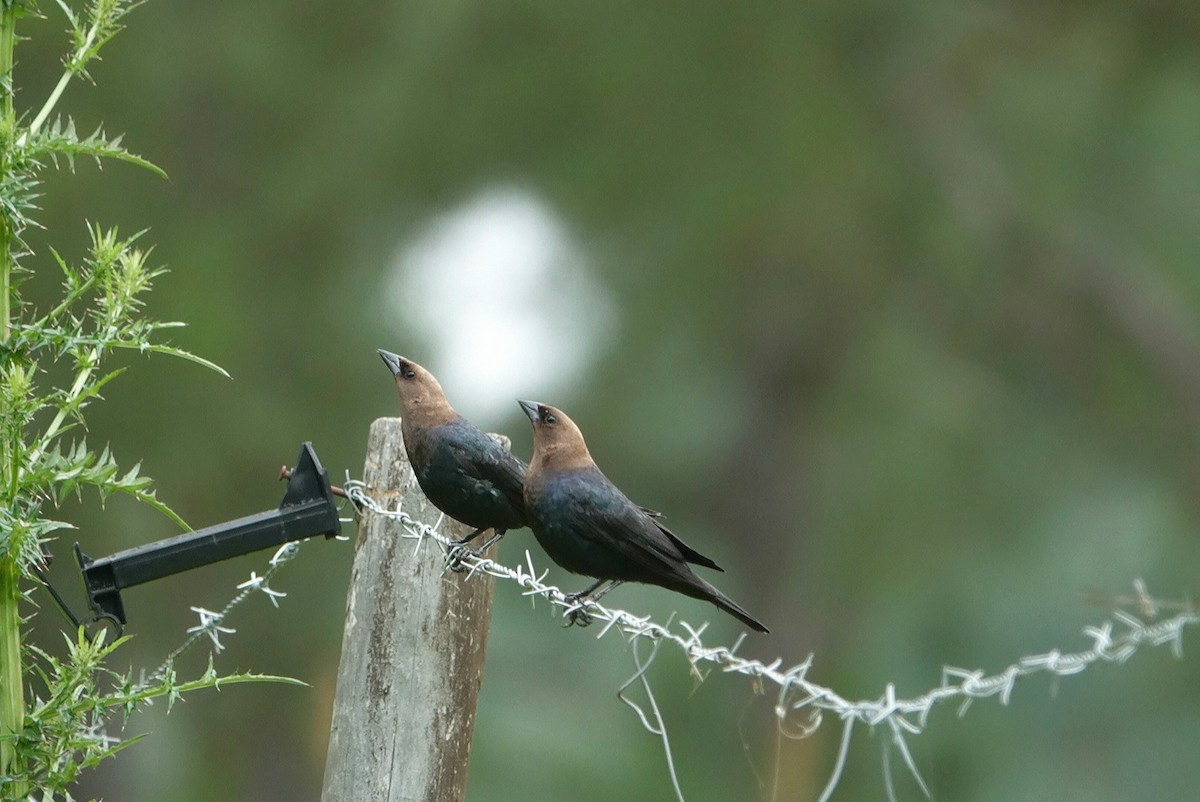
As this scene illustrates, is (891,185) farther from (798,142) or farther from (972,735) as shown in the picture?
(972,735)

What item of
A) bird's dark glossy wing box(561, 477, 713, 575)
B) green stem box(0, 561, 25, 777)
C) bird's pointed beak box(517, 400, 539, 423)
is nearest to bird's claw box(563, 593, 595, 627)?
bird's dark glossy wing box(561, 477, 713, 575)

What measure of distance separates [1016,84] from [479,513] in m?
7.02

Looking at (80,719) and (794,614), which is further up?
(794,614)

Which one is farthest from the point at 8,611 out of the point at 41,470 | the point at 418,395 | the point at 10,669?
the point at 418,395

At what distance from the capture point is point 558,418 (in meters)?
2.74

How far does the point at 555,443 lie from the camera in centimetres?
272

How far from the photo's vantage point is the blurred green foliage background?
720 centimetres

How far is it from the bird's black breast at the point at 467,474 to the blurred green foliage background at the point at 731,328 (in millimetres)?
3913

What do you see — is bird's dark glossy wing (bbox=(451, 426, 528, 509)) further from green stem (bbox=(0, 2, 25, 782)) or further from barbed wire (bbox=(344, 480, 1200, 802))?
green stem (bbox=(0, 2, 25, 782))

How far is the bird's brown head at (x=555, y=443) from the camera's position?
2.69 meters

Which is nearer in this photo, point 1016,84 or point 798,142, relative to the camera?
point 798,142

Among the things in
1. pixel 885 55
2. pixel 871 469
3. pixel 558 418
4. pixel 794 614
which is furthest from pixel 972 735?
pixel 558 418

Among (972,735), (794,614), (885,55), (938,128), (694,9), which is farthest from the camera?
(972,735)

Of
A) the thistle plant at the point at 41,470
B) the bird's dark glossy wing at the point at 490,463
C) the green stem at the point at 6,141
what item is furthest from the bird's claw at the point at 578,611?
the green stem at the point at 6,141
